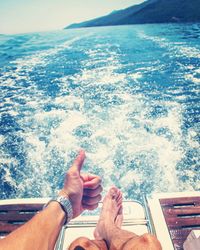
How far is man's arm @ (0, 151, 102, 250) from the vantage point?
1.35 meters

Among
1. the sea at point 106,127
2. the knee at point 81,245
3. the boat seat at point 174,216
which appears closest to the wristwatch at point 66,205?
the knee at point 81,245

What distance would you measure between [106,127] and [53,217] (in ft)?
12.1

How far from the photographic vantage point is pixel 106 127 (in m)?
5.32

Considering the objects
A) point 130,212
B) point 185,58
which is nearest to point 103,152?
point 130,212

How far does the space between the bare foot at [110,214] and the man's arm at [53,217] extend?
11.8 inches

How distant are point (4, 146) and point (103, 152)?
2097 millimetres

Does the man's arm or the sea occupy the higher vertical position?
the man's arm

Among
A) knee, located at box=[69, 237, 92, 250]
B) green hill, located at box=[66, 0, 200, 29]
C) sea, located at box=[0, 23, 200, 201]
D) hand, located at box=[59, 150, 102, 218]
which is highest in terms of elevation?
green hill, located at box=[66, 0, 200, 29]

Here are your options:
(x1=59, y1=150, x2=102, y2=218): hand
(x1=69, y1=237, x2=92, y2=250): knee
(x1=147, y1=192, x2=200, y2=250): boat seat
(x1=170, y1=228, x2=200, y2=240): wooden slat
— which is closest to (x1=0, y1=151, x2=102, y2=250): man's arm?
(x1=59, y1=150, x2=102, y2=218): hand

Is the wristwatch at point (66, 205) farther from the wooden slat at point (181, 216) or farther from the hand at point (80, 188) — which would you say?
the wooden slat at point (181, 216)

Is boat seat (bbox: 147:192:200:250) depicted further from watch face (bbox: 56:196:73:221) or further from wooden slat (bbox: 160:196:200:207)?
watch face (bbox: 56:196:73:221)

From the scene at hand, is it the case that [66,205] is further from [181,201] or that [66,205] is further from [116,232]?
[181,201]

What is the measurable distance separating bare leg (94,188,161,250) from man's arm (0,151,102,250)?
295 mm

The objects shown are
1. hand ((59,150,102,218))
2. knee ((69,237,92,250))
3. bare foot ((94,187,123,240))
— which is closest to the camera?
knee ((69,237,92,250))
